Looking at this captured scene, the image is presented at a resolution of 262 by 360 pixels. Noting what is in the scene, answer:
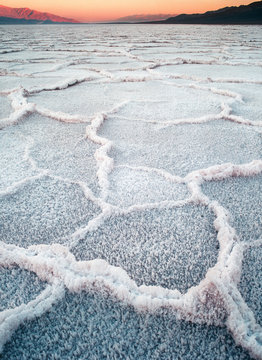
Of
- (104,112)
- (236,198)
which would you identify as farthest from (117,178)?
(104,112)

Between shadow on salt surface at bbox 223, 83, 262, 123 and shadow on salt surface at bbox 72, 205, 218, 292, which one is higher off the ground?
shadow on salt surface at bbox 223, 83, 262, 123

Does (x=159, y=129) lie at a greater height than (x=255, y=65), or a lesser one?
lesser

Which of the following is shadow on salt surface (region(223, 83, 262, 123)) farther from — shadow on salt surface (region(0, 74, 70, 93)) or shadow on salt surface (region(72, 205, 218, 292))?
shadow on salt surface (region(0, 74, 70, 93))

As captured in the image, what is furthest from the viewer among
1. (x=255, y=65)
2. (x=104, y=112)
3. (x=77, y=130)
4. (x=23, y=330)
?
(x=255, y=65)

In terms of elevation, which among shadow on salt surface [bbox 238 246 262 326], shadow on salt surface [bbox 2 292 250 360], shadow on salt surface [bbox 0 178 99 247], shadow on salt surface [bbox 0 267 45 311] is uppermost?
shadow on salt surface [bbox 0 178 99 247]

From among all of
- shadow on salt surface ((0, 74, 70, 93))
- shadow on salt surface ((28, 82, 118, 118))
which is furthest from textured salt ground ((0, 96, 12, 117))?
shadow on salt surface ((0, 74, 70, 93))

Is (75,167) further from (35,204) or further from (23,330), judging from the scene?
(23,330)
